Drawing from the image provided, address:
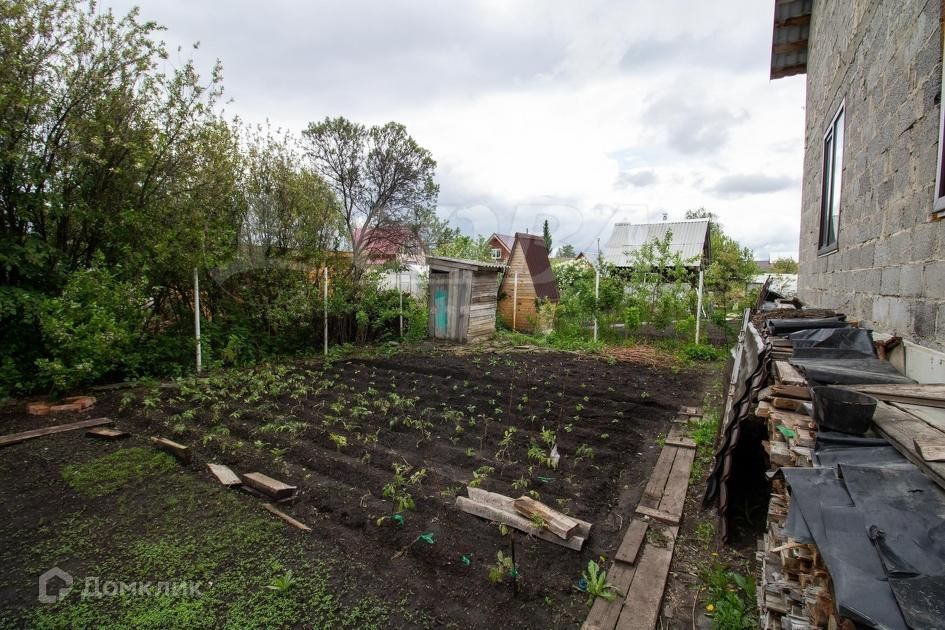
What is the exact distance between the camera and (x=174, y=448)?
3.91 meters

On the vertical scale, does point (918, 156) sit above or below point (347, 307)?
above

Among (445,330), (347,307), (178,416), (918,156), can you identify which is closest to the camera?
(918,156)

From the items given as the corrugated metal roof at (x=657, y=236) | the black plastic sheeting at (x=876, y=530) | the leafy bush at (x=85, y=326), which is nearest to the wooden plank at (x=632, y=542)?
the black plastic sheeting at (x=876, y=530)

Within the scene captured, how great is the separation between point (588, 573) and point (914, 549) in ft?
5.92

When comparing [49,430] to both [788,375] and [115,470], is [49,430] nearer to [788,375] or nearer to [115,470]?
[115,470]

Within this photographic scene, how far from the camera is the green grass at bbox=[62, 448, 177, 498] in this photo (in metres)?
3.38

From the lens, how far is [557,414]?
17.1ft

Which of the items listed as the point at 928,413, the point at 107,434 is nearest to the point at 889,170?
the point at 928,413

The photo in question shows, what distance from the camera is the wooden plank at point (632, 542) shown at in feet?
8.65

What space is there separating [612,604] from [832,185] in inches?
189

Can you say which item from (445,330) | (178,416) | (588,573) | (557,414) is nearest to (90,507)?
(178,416)

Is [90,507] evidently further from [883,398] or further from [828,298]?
[828,298]

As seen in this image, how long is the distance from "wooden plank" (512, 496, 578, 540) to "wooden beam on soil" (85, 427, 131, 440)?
13.3 ft

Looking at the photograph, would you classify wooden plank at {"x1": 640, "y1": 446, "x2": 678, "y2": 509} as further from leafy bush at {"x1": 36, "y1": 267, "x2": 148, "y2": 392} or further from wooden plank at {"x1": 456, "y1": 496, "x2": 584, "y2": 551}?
leafy bush at {"x1": 36, "y1": 267, "x2": 148, "y2": 392}
